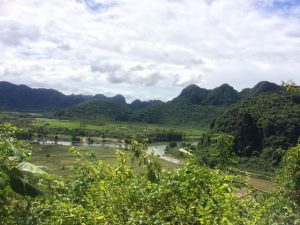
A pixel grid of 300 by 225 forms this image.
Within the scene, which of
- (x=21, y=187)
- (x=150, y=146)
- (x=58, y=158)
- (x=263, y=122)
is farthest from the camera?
(x=150, y=146)

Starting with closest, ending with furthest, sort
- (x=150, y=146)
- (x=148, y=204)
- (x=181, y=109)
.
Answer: (x=148, y=204) → (x=150, y=146) → (x=181, y=109)

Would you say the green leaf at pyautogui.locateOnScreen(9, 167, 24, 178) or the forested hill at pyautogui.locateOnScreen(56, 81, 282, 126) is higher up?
the forested hill at pyautogui.locateOnScreen(56, 81, 282, 126)

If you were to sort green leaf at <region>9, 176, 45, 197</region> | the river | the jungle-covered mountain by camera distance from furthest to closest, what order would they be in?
the river → the jungle-covered mountain → green leaf at <region>9, 176, 45, 197</region>

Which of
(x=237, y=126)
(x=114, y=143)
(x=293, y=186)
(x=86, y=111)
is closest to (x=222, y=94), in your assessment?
(x=86, y=111)

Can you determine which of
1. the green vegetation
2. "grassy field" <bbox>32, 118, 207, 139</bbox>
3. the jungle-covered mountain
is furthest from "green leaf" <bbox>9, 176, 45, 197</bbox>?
"grassy field" <bbox>32, 118, 207, 139</bbox>

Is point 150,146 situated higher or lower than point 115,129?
lower

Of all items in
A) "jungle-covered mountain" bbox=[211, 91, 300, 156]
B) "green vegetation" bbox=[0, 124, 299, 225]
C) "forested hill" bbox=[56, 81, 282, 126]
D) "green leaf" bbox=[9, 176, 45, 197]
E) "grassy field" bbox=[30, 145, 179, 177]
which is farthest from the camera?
"forested hill" bbox=[56, 81, 282, 126]

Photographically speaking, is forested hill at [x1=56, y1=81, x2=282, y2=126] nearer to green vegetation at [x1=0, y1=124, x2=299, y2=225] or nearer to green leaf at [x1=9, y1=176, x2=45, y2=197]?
green vegetation at [x1=0, y1=124, x2=299, y2=225]

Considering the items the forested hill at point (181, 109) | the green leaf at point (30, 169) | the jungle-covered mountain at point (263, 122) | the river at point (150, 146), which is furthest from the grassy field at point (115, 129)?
the green leaf at point (30, 169)

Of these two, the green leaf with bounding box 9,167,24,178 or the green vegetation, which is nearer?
the green leaf with bounding box 9,167,24,178

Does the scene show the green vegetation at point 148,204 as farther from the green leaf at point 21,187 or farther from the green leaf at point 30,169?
the green leaf at point 21,187

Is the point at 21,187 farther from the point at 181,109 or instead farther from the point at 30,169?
the point at 181,109

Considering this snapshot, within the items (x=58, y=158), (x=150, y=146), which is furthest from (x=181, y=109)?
(x=58, y=158)

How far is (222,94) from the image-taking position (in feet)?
460
